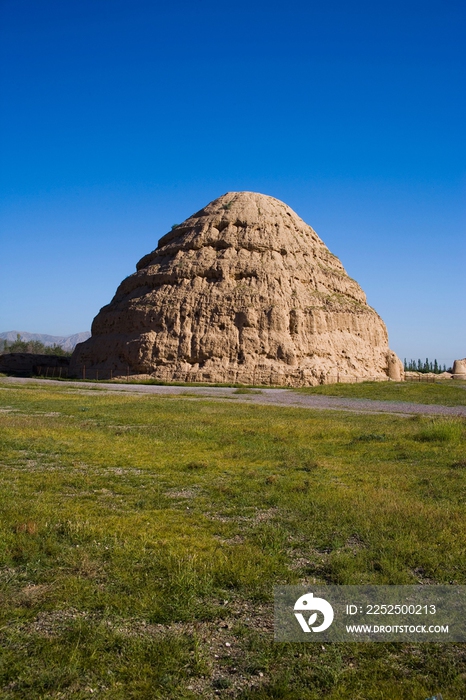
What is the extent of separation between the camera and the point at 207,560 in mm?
5246

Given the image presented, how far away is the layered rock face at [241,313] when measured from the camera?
45.6 meters

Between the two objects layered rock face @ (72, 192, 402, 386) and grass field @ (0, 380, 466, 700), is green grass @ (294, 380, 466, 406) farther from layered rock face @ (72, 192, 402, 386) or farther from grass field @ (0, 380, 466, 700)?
grass field @ (0, 380, 466, 700)

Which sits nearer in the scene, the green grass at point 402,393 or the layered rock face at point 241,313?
the green grass at point 402,393

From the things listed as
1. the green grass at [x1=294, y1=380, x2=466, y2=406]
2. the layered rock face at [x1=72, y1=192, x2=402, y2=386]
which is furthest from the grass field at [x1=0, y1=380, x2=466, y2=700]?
the layered rock face at [x1=72, y1=192, x2=402, y2=386]

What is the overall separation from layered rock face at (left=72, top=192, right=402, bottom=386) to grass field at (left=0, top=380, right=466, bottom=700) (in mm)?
33690

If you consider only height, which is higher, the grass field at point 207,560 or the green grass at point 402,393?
the green grass at point 402,393

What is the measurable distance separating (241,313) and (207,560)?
41672 millimetres

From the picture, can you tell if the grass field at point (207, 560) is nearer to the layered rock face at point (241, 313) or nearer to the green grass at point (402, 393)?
the green grass at point (402, 393)

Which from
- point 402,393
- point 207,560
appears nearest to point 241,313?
point 402,393

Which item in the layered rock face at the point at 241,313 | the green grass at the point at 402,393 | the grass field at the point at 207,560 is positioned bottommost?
the grass field at the point at 207,560

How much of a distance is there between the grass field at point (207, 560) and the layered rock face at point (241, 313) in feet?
111

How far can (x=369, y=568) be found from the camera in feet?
17.1

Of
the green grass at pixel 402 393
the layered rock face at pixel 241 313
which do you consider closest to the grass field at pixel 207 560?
the green grass at pixel 402 393

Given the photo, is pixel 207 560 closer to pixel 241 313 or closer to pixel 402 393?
pixel 402 393
